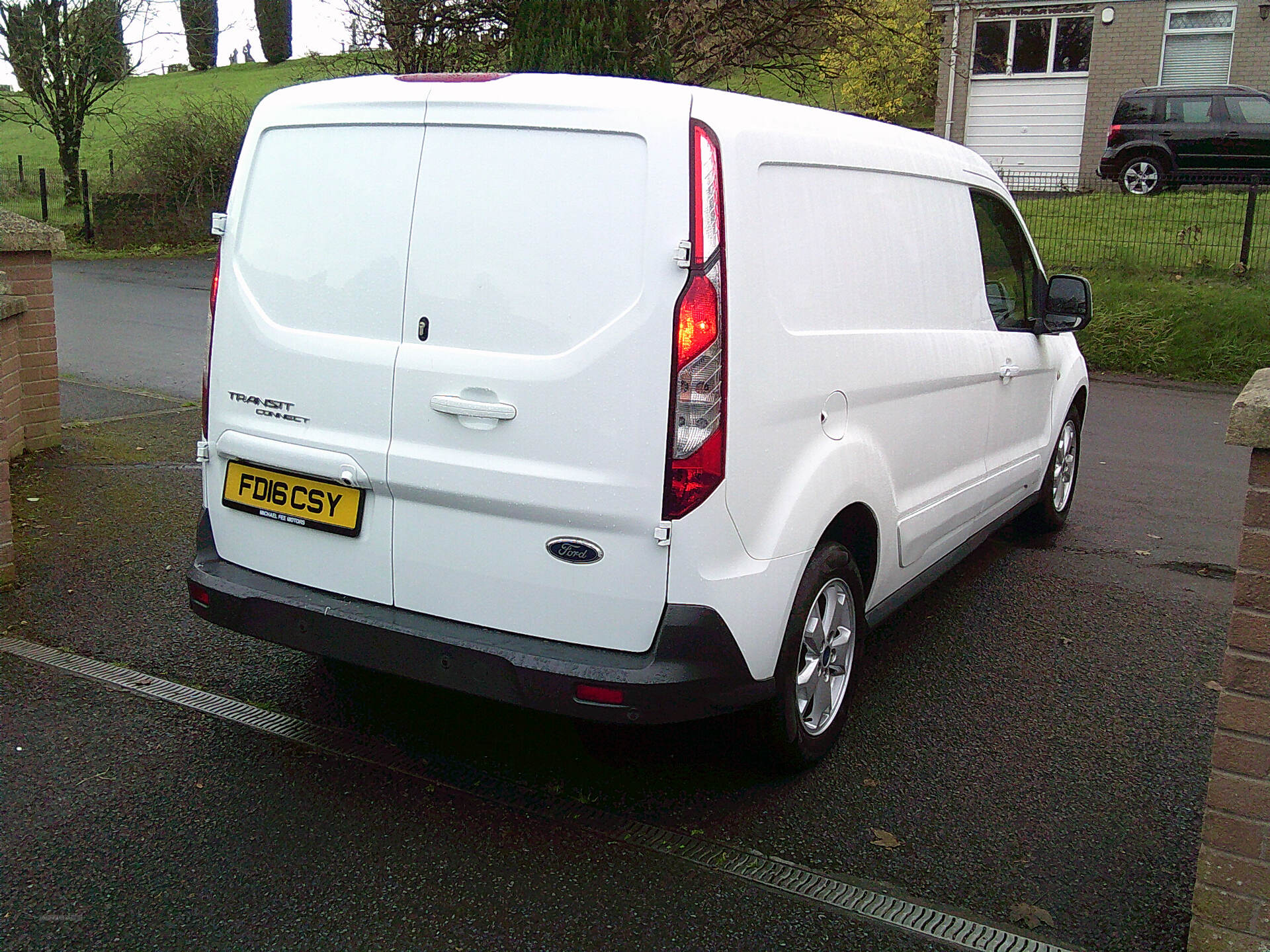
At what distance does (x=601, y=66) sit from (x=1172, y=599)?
802cm

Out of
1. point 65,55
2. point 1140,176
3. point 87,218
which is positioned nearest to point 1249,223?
point 1140,176

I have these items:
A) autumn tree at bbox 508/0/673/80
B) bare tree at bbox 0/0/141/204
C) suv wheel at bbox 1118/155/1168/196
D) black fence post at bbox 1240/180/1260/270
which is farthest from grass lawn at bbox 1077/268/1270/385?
bare tree at bbox 0/0/141/204

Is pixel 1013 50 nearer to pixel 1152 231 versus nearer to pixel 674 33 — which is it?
pixel 1152 231

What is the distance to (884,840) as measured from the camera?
340 cm

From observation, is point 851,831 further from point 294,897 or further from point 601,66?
point 601,66

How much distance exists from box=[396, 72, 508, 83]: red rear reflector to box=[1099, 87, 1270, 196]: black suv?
70.8ft

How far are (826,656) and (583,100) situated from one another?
184 centimetres

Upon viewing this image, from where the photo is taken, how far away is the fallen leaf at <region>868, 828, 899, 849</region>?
337 centimetres

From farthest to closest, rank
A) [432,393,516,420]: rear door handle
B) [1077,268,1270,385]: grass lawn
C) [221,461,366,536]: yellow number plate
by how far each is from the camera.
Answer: [1077,268,1270,385]: grass lawn < [221,461,366,536]: yellow number plate < [432,393,516,420]: rear door handle

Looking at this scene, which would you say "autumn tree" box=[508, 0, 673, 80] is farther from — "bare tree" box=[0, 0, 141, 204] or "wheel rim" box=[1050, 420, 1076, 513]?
"bare tree" box=[0, 0, 141, 204]

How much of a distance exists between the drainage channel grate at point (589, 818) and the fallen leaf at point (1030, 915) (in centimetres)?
7

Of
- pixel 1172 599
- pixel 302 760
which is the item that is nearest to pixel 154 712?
pixel 302 760

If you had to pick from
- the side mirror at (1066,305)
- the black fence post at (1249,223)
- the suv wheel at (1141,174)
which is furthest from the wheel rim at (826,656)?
the suv wheel at (1141,174)

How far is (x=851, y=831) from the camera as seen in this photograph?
11.3ft
